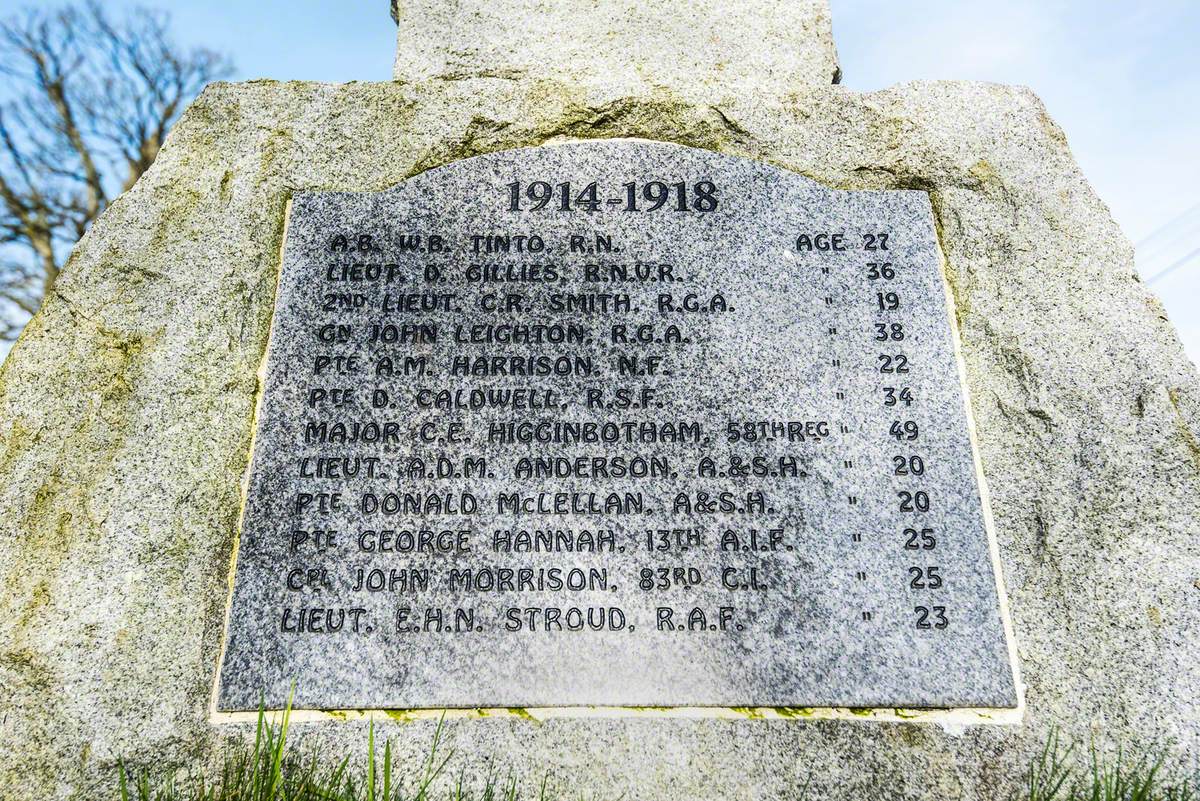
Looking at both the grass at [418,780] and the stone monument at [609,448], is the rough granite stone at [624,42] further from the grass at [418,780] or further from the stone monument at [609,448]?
the grass at [418,780]

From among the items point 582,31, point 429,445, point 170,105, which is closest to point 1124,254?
point 582,31

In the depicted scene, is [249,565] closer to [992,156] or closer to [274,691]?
[274,691]

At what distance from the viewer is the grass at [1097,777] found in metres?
2.09

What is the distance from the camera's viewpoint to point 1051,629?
2268 millimetres

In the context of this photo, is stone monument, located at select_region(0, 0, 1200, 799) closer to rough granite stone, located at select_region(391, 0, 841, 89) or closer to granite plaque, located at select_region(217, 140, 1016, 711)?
granite plaque, located at select_region(217, 140, 1016, 711)

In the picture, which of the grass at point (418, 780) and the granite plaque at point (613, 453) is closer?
the grass at point (418, 780)

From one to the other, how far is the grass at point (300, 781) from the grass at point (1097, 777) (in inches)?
53.5

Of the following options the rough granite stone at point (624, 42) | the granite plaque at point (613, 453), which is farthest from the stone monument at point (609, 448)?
the rough granite stone at point (624, 42)

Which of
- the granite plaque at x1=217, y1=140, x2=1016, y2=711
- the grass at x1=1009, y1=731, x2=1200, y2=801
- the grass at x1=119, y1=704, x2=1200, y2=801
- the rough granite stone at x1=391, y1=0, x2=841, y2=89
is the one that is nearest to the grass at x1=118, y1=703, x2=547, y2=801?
the grass at x1=119, y1=704, x2=1200, y2=801

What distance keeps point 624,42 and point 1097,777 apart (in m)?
2.98

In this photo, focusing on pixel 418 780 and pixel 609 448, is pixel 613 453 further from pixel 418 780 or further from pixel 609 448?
pixel 418 780

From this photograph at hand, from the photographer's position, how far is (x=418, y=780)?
6.87 ft

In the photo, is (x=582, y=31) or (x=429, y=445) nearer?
(x=429, y=445)

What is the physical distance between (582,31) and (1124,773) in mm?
3156
